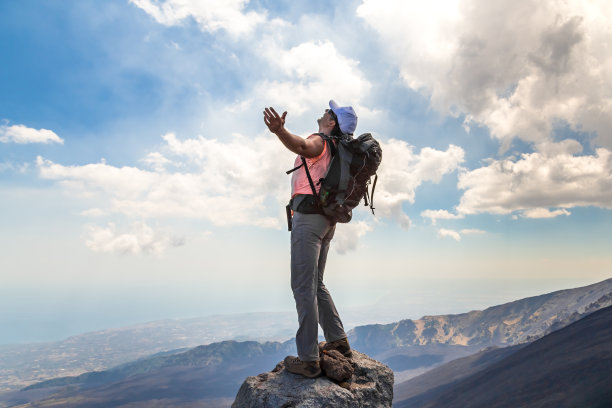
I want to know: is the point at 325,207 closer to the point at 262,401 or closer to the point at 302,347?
the point at 302,347

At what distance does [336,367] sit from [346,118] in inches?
157

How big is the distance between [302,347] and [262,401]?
0.96 m

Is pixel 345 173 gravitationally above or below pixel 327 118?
below

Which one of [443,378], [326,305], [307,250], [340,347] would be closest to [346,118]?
[307,250]

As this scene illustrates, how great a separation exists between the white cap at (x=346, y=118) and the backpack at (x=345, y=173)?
0.44 ft

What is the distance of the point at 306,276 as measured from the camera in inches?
237

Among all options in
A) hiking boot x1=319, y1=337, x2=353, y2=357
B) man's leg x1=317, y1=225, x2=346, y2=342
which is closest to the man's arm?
man's leg x1=317, y1=225, x2=346, y2=342

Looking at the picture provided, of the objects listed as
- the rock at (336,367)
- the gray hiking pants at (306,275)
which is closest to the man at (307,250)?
the gray hiking pants at (306,275)

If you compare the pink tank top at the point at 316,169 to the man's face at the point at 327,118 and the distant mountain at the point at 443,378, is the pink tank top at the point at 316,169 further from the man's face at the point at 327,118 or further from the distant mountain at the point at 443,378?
the distant mountain at the point at 443,378

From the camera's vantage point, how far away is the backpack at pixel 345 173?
6.02 metres

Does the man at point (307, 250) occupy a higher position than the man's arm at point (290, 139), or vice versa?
the man's arm at point (290, 139)

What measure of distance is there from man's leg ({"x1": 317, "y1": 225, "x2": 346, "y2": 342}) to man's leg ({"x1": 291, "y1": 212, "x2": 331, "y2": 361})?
656mm

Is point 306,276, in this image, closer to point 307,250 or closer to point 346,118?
point 307,250

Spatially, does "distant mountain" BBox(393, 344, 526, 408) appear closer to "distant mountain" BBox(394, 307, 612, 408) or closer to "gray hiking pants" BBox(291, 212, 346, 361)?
"distant mountain" BBox(394, 307, 612, 408)
